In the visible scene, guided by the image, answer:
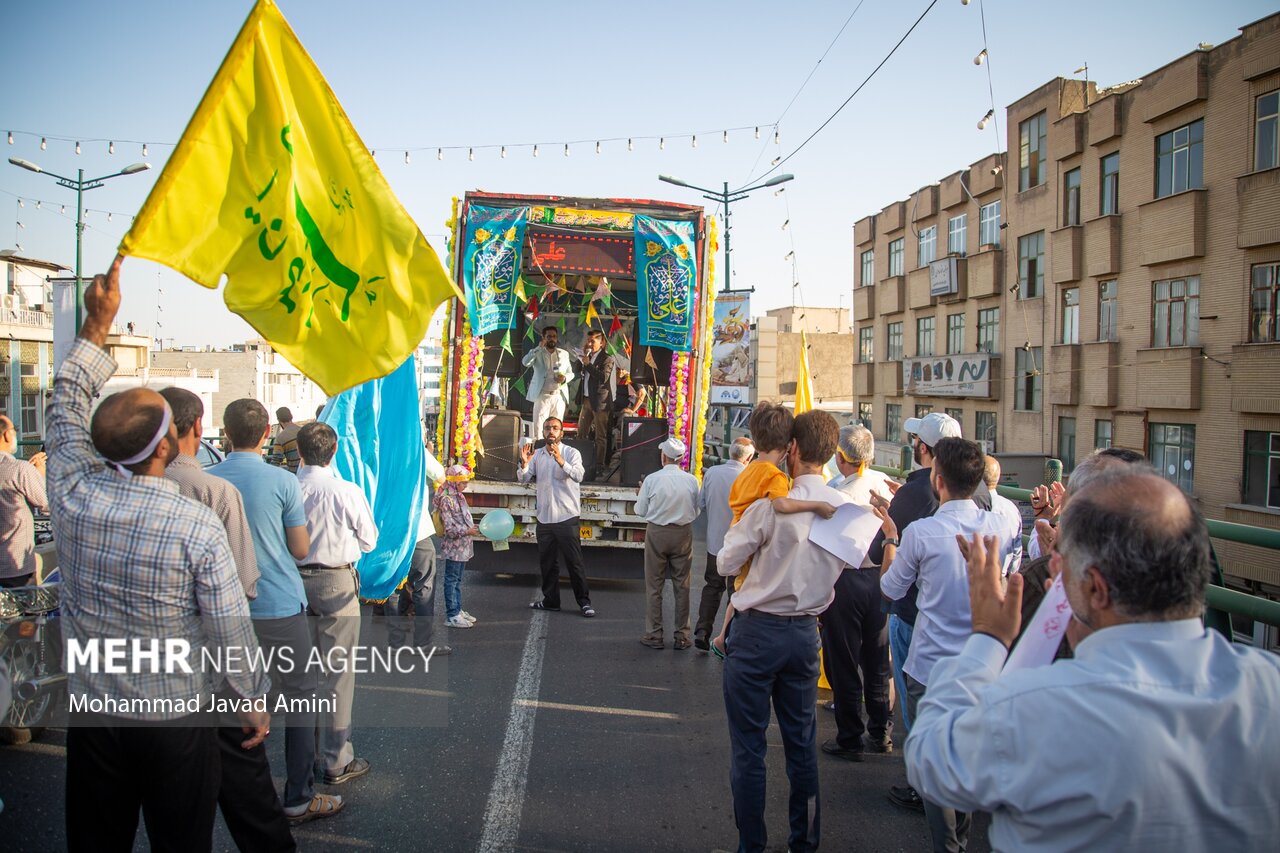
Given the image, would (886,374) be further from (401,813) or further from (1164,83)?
(401,813)

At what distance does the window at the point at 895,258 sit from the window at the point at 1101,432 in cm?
1398

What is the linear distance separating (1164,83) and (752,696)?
24.8 metres

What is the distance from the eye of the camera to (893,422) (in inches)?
1495

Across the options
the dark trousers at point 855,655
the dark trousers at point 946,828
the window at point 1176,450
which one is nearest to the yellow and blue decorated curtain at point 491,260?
the dark trousers at point 855,655

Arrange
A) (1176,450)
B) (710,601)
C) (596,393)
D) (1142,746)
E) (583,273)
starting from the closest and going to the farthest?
(1142,746) → (710,601) → (583,273) → (596,393) → (1176,450)

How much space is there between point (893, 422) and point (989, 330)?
7.99 meters

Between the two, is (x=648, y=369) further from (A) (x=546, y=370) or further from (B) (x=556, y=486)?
(B) (x=556, y=486)

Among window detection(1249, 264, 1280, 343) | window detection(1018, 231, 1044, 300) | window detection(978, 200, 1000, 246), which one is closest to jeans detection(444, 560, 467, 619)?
window detection(1249, 264, 1280, 343)

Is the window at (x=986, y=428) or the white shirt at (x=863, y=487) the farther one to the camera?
the window at (x=986, y=428)

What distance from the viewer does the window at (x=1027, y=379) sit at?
28.0 m

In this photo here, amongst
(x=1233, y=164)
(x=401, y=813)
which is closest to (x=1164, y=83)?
(x=1233, y=164)

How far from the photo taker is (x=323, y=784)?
423 cm

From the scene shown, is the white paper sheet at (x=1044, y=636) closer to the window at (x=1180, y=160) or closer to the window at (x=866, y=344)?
the window at (x=1180, y=160)

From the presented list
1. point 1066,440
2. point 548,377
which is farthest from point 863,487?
point 1066,440
